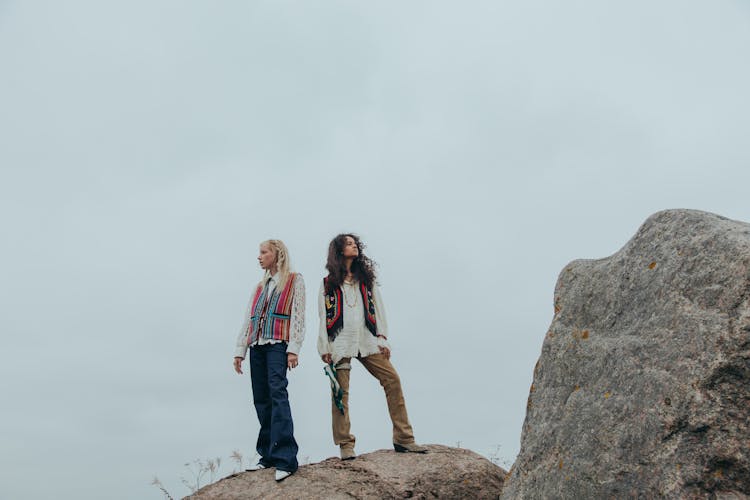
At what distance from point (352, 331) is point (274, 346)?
3.05 ft

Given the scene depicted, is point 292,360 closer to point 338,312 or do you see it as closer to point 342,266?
point 338,312

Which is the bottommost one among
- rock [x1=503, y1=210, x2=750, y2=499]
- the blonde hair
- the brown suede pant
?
rock [x1=503, y1=210, x2=750, y2=499]

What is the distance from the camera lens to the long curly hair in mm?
8875

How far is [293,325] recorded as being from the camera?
27.0 feet

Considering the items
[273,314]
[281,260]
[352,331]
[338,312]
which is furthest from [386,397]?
[281,260]

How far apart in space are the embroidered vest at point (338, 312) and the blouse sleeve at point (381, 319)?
0.13ft

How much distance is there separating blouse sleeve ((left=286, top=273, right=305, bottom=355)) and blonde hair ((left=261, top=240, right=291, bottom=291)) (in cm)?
20

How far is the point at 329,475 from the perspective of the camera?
809cm

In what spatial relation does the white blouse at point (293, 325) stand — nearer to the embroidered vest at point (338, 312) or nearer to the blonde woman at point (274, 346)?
the blonde woman at point (274, 346)

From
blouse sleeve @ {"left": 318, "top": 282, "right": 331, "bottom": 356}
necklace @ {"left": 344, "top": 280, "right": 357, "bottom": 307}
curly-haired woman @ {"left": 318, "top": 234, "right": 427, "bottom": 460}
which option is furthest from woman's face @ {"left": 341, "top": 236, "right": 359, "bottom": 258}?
blouse sleeve @ {"left": 318, "top": 282, "right": 331, "bottom": 356}

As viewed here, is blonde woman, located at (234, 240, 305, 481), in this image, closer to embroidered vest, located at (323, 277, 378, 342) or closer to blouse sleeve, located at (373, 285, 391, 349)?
embroidered vest, located at (323, 277, 378, 342)

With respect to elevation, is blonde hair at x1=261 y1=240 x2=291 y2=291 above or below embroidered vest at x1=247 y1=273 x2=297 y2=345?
above

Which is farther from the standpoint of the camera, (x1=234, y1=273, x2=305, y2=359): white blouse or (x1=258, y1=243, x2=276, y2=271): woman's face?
(x1=258, y1=243, x2=276, y2=271): woman's face

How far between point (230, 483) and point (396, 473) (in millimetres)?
1929
